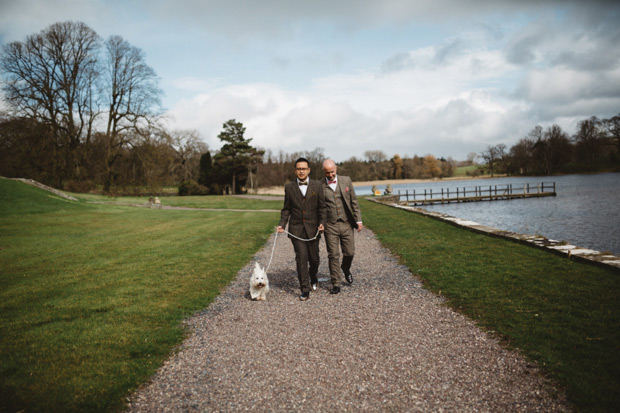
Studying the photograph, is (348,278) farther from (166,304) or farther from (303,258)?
(166,304)

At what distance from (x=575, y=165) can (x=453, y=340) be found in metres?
108

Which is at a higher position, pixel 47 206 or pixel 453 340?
pixel 47 206

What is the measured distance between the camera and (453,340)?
12.8ft

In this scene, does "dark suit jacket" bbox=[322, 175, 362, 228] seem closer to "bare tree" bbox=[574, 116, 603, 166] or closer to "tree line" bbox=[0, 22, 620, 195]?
"tree line" bbox=[0, 22, 620, 195]

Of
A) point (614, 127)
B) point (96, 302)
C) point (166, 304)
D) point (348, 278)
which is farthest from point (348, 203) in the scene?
point (614, 127)

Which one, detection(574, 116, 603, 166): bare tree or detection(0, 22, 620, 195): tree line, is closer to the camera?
detection(0, 22, 620, 195): tree line

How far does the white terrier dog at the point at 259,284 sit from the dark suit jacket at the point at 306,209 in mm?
841

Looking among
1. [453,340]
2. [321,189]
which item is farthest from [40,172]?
[453,340]

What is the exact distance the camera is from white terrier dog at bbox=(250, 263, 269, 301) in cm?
536

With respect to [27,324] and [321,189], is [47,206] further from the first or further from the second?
[321,189]

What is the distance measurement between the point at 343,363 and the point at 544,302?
10.8ft

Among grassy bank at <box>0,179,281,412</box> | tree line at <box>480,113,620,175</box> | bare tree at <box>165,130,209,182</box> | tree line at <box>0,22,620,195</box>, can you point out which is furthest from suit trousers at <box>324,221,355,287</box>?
tree line at <box>480,113,620,175</box>

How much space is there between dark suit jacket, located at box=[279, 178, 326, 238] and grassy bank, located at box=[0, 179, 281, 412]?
1976 millimetres

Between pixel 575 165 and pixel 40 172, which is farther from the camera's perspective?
pixel 575 165
